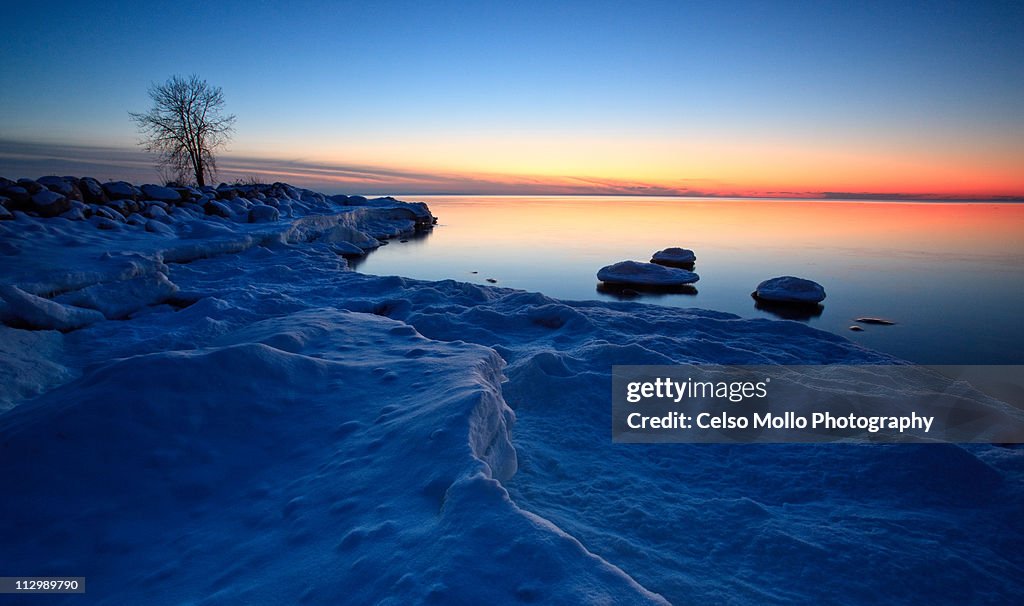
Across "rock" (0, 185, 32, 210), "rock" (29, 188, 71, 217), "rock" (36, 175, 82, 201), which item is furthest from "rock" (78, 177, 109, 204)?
"rock" (0, 185, 32, 210)

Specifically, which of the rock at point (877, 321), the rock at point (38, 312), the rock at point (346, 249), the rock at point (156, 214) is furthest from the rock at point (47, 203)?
the rock at point (877, 321)

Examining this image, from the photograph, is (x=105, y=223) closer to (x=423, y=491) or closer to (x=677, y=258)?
(x=423, y=491)

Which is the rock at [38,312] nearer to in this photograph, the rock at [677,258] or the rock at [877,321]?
the rock at [877,321]

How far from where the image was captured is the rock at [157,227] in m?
12.5

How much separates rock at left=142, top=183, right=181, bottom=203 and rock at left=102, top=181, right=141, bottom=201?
1.90ft

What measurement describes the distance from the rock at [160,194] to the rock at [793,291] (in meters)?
20.6

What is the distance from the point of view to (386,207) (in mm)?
30328

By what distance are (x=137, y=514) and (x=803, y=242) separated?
95.2ft

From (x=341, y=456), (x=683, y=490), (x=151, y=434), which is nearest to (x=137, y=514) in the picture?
(x=151, y=434)

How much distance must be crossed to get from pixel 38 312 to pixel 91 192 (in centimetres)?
1208

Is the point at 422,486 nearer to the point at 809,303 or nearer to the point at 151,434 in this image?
the point at 151,434

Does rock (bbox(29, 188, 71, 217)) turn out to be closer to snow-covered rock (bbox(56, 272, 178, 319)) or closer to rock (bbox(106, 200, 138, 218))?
rock (bbox(106, 200, 138, 218))

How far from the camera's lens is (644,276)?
13867mm

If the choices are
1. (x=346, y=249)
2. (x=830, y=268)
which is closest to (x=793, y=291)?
(x=830, y=268)
